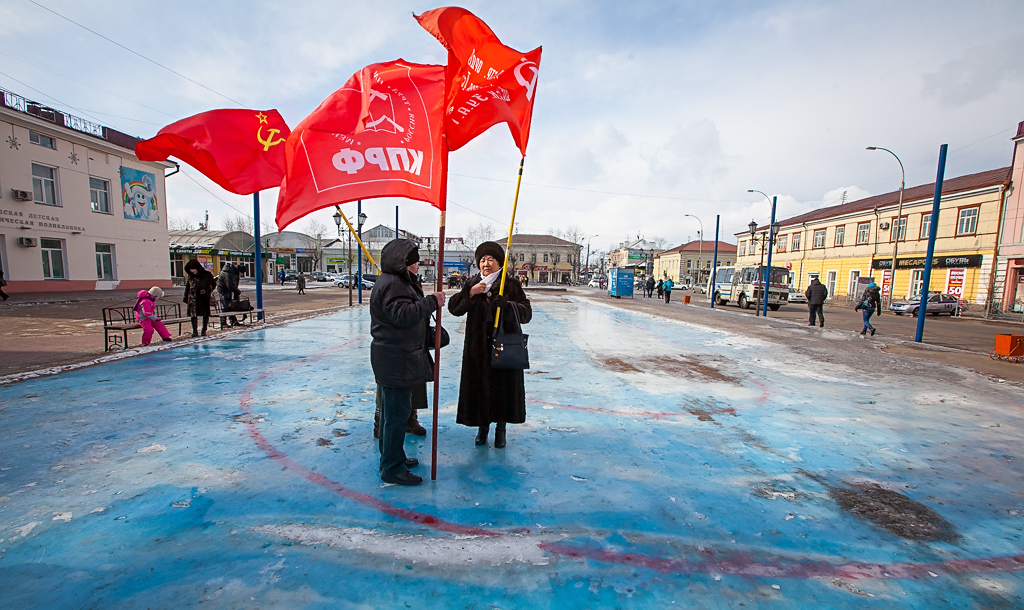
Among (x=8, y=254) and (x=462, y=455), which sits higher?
(x=8, y=254)

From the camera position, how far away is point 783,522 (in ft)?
8.98

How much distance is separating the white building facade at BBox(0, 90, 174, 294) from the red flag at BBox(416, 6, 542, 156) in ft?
86.4

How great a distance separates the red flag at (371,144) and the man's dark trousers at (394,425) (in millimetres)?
1408

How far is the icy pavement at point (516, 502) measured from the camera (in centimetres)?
214

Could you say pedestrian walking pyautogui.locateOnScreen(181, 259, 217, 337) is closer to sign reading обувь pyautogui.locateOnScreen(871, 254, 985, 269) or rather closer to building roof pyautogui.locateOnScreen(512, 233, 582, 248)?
sign reading обувь pyautogui.locateOnScreen(871, 254, 985, 269)

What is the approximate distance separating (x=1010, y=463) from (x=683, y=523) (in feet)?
11.2

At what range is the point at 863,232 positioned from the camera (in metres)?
34.8

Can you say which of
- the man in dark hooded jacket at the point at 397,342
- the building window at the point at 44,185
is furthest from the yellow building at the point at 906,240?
the building window at the point at 44,185

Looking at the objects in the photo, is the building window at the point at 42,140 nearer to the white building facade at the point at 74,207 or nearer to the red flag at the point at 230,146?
the white building facade at the point at 74,207

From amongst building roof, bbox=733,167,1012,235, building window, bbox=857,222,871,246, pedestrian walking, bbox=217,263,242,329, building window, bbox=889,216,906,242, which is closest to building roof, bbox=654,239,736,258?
building roof, bbox=733,167,1012,235

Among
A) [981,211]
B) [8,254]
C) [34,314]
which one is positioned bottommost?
[34,314]

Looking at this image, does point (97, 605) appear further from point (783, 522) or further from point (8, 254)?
point (8, 254)

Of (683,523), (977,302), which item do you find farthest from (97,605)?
(977,302)

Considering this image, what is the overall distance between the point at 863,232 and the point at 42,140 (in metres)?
52.2
